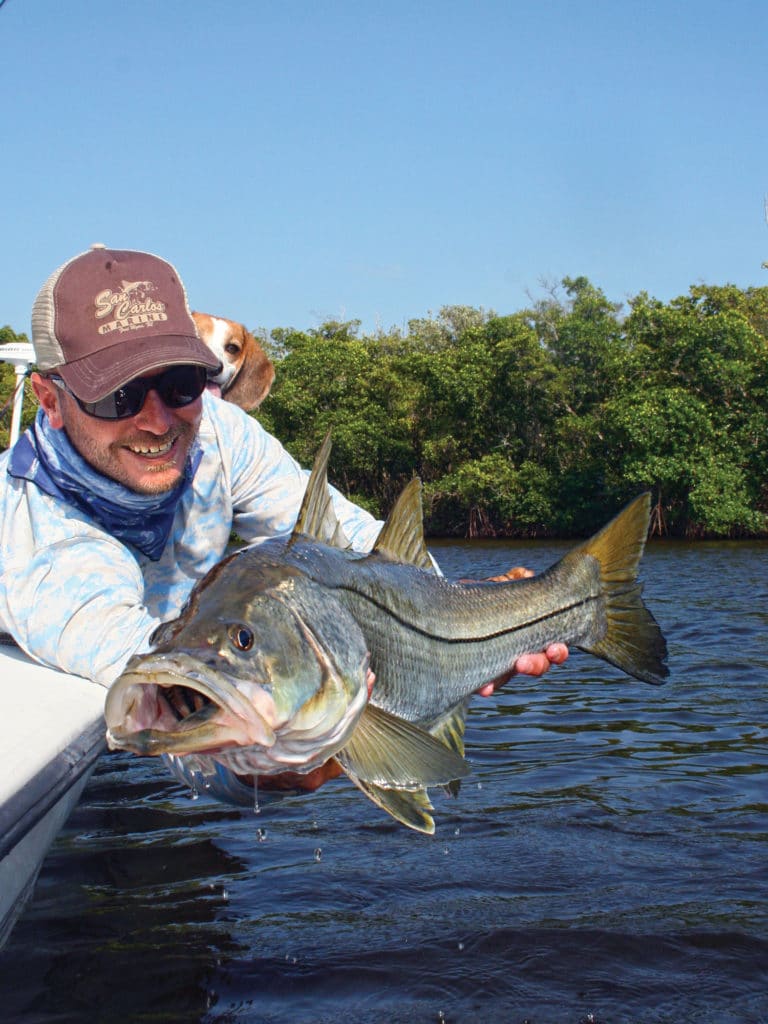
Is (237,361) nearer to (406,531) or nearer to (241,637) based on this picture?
A: (406,531)

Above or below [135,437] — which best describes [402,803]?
below

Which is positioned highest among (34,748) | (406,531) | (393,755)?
(406,531)

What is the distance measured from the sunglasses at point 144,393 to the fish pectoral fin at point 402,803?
1380 millimetres

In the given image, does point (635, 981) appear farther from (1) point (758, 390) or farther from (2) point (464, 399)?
(2) point (464, 399)

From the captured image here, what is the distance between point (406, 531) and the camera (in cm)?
296

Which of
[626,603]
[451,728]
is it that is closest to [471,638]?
[451,728]

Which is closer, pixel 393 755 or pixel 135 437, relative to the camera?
pixel 393 755

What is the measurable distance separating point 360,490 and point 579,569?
45519mm

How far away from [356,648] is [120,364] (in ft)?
4.17

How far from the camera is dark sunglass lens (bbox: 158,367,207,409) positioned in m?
3.19

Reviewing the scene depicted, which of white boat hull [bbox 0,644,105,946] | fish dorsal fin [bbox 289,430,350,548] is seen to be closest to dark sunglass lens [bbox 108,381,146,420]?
fish dorsal fin [bbox 289,430,350,548]

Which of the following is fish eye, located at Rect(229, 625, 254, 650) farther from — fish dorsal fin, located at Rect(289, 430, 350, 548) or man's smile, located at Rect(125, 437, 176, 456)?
man's smile, located at Rect(125, 437, 176, 456)

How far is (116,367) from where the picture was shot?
3.08 meters

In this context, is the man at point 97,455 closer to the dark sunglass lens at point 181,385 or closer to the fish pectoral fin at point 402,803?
the dark sunglass lens at point 181,385
